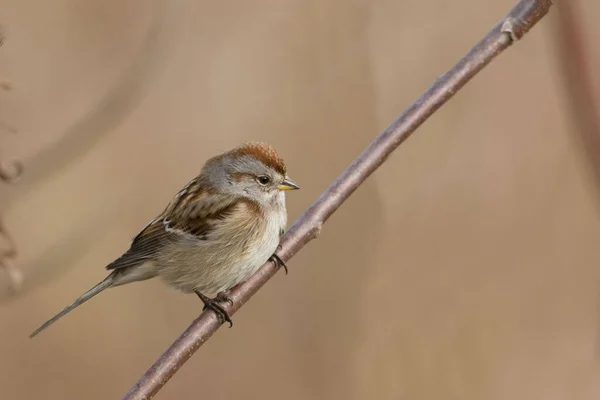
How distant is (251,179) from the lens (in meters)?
4.26

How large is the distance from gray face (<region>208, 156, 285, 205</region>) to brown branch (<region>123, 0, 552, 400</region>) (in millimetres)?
1006

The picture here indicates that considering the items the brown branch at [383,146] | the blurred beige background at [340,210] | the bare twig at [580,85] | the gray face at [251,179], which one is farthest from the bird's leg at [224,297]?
the bare twig at [580,85]

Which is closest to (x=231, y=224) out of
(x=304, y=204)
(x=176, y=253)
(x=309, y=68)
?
(x=176, y=253)

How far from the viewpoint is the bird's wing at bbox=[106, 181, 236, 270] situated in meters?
4.11

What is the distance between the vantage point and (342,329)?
219 inches

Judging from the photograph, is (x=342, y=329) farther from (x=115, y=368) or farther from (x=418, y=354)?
(x=115, y=368)

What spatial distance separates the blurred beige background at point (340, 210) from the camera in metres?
5.33

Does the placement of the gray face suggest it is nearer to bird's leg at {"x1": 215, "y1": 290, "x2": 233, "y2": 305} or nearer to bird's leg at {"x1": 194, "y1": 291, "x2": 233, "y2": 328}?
bird's leg at {"x1": 215, "y1": 290, "x2": 233, "y2": 305}

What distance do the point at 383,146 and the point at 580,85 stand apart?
1.44m

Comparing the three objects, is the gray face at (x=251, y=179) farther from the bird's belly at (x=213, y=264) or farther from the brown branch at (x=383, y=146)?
the brown branch at (x=383, y=146)

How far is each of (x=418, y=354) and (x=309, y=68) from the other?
2549 mm

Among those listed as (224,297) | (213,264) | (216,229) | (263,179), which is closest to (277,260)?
(224,297)

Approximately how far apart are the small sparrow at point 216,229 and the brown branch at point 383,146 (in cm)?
60

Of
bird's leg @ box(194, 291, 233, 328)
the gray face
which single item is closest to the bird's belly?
bird's leg @ box(194, 291, 233, 328)
